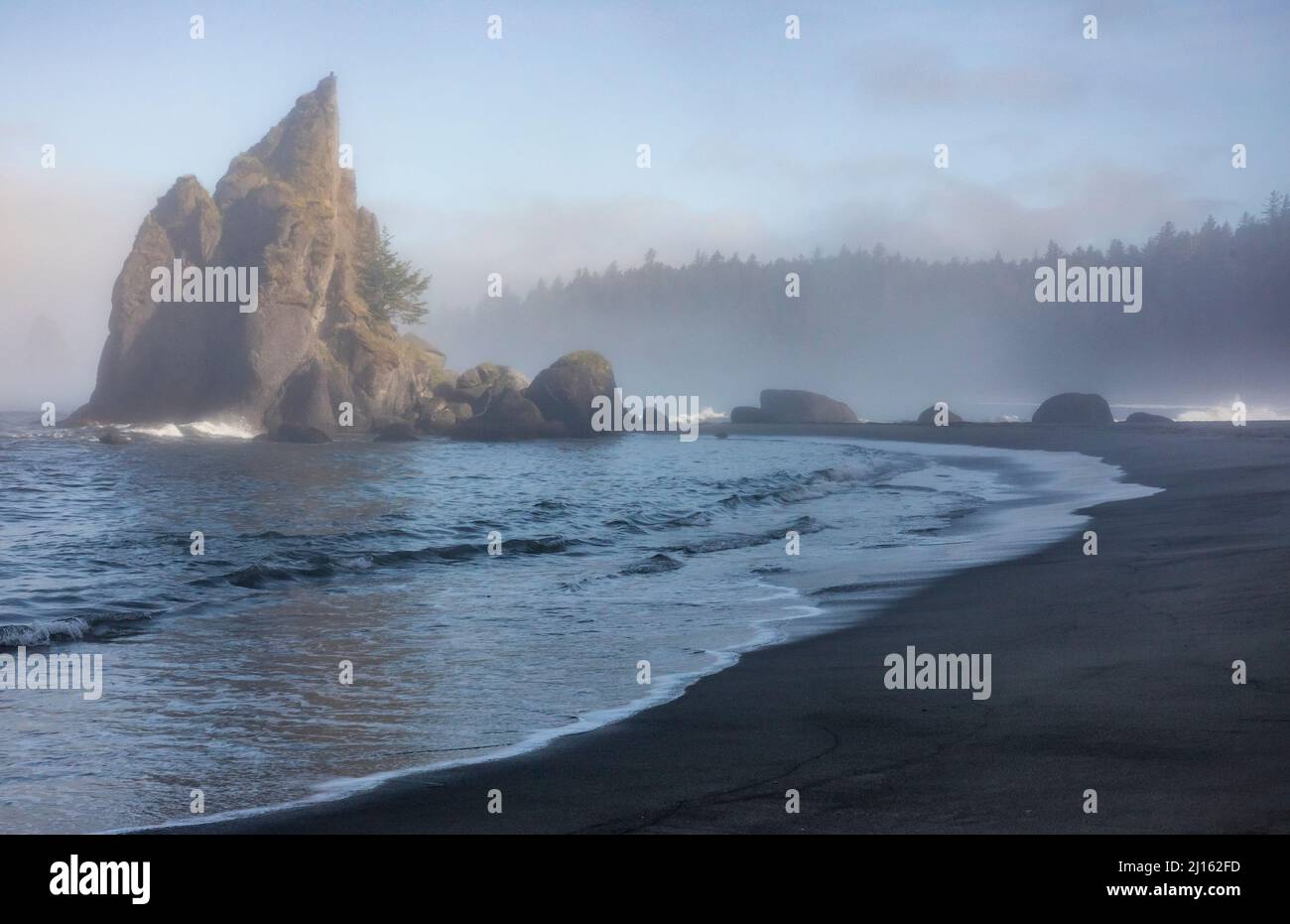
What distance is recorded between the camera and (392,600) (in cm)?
1338

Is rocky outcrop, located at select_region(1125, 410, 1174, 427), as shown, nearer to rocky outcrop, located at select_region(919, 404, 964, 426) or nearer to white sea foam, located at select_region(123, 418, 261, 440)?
rocky outcrop, located at select_region(919, 404, 964, 426)

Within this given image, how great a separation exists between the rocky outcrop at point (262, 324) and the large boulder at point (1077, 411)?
43.0m

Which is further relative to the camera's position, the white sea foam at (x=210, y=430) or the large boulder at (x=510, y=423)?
the white sea foam at (x=210, y=430)

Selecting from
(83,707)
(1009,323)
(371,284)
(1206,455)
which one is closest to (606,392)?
(371,284)

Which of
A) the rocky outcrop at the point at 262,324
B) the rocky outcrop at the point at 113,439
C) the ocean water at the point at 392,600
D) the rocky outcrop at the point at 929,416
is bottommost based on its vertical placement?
the ocean water at the point at 392,600

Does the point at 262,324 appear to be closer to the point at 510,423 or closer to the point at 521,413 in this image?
the point at 510,423

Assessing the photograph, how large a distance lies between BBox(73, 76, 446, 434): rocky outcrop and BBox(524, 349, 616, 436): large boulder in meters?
10.5

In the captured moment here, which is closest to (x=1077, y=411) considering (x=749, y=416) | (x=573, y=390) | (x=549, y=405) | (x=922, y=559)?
(x=749, y=416)

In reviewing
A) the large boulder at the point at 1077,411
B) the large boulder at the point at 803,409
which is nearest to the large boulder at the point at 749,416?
the large boulder at the point at 803,409

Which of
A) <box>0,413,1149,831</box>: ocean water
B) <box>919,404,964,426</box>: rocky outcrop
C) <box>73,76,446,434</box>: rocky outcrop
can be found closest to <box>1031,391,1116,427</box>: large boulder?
<box>919,404,964,426</box>: rocky outcrop

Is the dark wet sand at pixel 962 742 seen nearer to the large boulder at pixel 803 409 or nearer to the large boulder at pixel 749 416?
the large boulder at pixel 803 409

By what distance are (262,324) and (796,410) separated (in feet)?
130

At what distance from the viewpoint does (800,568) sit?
51.3 feet

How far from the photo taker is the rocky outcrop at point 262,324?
67938 millimetres
